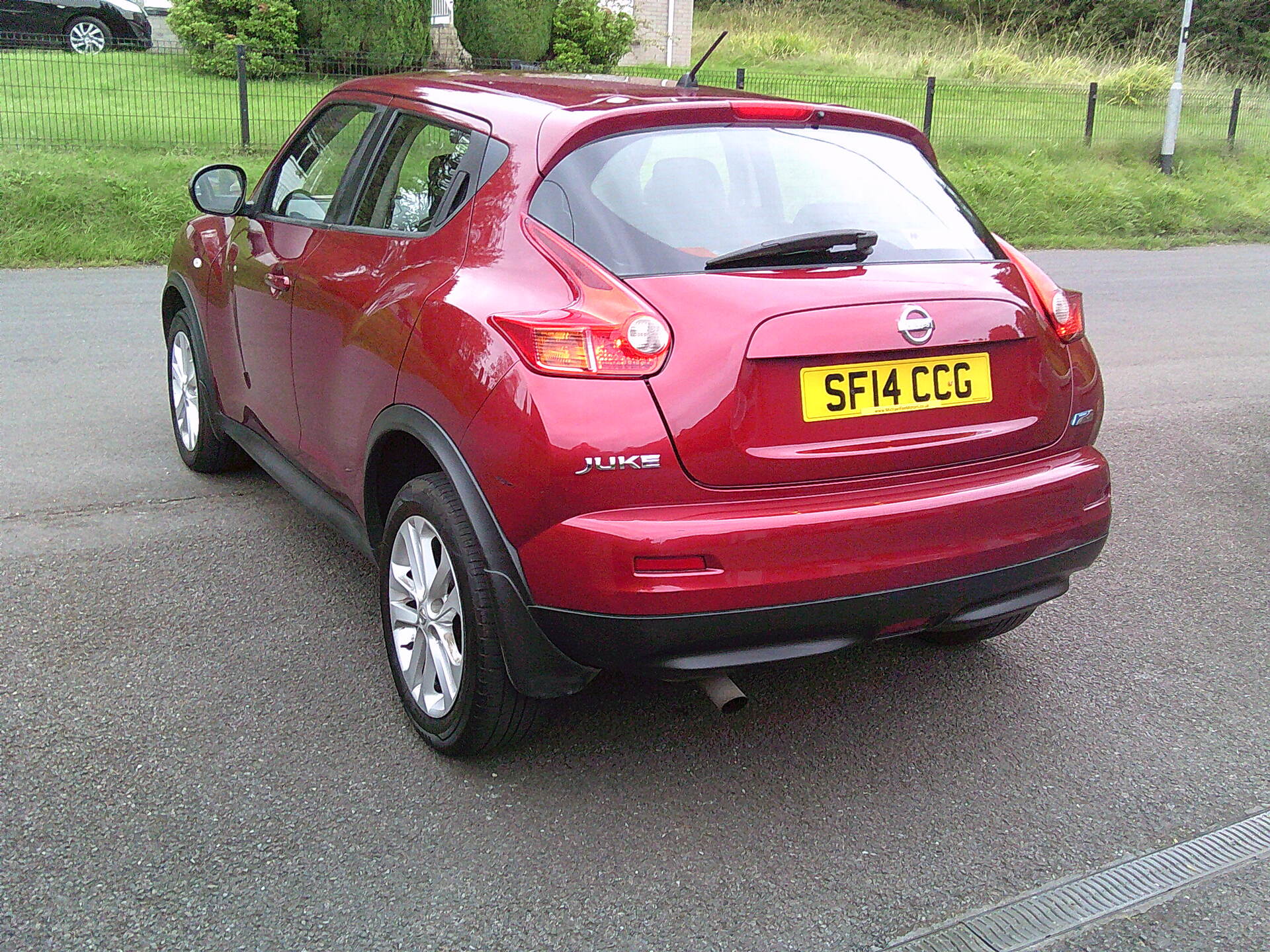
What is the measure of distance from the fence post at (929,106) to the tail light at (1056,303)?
16.6 meters

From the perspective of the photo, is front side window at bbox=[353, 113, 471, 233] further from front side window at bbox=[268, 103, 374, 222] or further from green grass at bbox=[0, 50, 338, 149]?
green grass at bbox=[0, 50, 338, 149]

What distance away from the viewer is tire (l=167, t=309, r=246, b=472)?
16.5 ft

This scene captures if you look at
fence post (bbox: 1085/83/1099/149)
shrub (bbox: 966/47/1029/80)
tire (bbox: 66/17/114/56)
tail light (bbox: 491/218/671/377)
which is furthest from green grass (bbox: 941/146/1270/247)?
tire (bbox: 66/17/114/56)

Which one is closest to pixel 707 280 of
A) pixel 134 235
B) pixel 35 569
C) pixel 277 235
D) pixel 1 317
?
pixel 277 235

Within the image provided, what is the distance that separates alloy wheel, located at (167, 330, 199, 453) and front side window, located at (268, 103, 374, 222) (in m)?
1.10

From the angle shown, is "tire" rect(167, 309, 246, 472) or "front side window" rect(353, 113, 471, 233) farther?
"tire" rect(167, 309, 246, 472)

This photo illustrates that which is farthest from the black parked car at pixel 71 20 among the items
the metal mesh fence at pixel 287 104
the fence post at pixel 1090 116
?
the fence post at pixel 1090 116

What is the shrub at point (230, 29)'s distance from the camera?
18766mm

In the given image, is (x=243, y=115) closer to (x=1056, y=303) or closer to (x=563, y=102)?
(x=563, y=102)

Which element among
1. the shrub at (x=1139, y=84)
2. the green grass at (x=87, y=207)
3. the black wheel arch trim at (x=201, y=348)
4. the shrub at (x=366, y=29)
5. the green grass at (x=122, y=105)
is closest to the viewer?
the black wheel arch trim at (x=201, y=348)

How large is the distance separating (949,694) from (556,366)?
5.54 ft

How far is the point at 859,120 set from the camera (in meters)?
3.54

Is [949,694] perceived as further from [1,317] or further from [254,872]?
[1,317]

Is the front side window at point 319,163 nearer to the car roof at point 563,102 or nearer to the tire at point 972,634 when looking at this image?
the car roof at point 563,102
